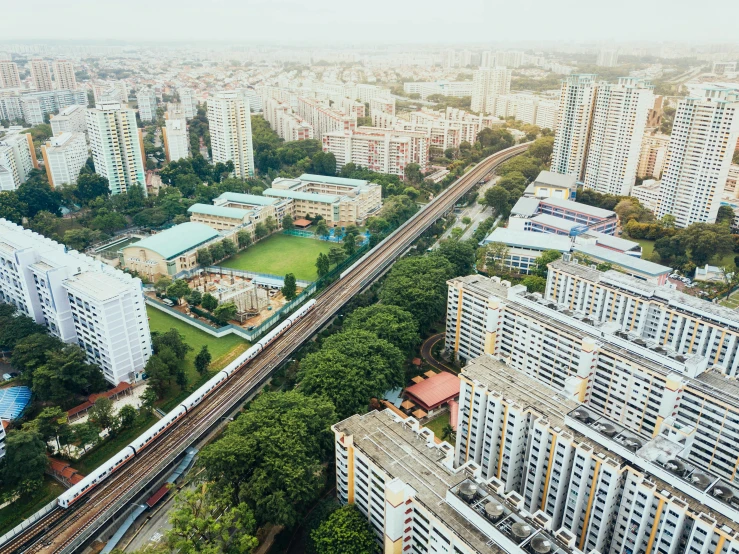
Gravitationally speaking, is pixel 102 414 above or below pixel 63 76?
below

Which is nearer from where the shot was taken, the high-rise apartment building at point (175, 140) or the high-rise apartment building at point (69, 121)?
the high-rise apartment building at point (175, 140)

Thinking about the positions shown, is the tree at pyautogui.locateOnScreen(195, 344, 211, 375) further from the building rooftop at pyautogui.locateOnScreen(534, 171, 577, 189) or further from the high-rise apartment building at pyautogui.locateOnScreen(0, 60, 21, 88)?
the high-rise apartment building at pyautogui.locateOnScreen(0, 60, 21, 88)

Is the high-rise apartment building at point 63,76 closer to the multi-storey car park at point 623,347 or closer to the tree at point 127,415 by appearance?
the tree at point 127,415

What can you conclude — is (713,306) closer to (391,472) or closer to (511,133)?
(391,472)

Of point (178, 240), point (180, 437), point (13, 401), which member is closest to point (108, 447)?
point (180, 437)

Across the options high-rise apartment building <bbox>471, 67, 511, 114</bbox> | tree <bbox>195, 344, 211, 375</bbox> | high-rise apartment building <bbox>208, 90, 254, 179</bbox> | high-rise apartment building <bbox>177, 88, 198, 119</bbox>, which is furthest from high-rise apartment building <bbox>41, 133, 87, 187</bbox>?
high-rise apartment building <bbox>471, 67, 511, 114</bbox>

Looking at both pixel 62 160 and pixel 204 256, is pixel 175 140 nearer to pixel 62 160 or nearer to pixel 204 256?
pixel 62 160

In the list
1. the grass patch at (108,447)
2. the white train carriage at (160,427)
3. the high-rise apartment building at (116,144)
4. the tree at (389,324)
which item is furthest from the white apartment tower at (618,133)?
the grass patch at (108,447)
